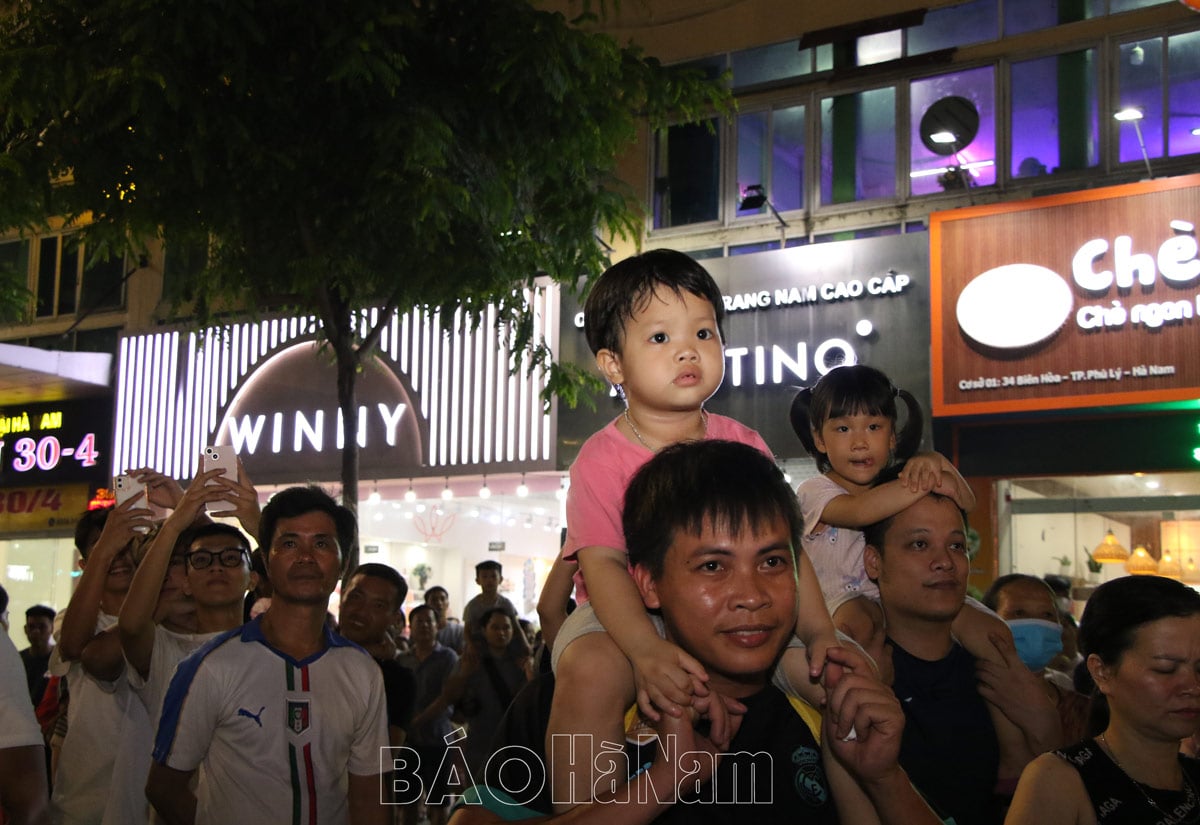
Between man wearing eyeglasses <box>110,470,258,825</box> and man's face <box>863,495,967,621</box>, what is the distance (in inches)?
99.4

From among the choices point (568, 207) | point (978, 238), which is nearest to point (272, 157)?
point (568, 207)

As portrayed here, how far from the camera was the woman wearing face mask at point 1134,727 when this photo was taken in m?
2.88

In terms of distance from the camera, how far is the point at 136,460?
64.5 ft

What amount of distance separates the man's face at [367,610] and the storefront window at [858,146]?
10.7 metres

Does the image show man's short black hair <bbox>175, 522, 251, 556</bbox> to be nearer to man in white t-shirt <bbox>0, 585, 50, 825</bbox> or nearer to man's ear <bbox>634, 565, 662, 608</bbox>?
man in white t-shirt <bbox>0, 585, 50, 825</bbox>

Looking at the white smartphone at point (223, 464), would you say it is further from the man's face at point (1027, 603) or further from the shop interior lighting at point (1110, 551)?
the shop interior lighting at point (1110, 551)

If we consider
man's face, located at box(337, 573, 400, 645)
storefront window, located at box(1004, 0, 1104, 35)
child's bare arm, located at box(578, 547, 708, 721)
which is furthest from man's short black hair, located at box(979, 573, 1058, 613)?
storefront window, located at box(1004, 0, 1104, 35)

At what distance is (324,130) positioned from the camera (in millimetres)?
8227

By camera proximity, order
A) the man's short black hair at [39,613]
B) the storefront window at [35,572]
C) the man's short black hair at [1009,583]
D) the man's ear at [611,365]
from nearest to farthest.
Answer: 1. the man's ear at [611,365]
2. the man's short black hair at [1009,583]
3. the man's short black hair at [39,613]
4. the storefront window at [35,572]

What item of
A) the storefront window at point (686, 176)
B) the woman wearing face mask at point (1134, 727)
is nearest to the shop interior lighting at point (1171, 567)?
the storefront window at point (686, 176)

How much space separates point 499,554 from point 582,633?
15.4 meters

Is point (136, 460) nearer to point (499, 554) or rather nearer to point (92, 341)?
point (92, 341)

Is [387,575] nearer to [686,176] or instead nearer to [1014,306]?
[1014,306]

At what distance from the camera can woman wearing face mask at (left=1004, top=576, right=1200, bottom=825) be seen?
2885mm
